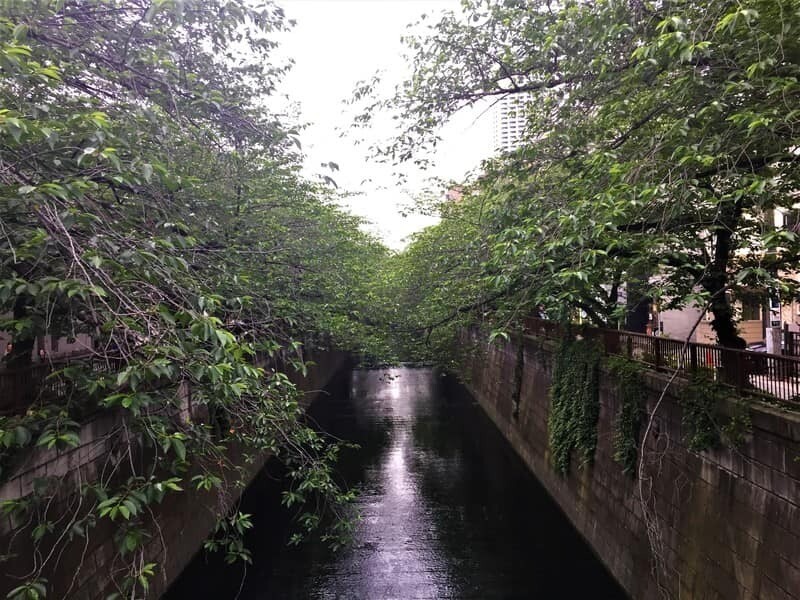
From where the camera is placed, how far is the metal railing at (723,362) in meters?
6.36

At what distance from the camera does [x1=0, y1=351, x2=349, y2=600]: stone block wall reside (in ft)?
20.1

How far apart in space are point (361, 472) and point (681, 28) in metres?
15.4

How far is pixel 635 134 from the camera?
8.02 meters

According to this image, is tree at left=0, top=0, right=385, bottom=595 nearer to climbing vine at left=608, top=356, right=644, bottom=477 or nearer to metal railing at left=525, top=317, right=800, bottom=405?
metal railing at left=525, top=317, right=800, bottom=405

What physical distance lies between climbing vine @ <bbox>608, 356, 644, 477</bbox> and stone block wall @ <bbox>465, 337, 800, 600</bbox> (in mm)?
206

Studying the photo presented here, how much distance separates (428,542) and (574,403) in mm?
4656

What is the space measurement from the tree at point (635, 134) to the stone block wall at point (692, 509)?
1.90 meters

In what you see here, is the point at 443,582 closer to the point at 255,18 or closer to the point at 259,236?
the point at 259,236

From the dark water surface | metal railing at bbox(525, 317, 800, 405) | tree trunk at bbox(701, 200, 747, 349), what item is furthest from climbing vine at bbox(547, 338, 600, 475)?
tree trunk at bbox(701, 200, 747, 349)

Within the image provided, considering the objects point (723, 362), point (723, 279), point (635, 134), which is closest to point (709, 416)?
point (723, 362)

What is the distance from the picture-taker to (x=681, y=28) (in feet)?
17.9

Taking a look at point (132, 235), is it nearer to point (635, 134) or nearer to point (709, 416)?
point (635, 134)

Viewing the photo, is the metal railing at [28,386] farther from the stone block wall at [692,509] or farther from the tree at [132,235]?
the stone block wall at [692,509]

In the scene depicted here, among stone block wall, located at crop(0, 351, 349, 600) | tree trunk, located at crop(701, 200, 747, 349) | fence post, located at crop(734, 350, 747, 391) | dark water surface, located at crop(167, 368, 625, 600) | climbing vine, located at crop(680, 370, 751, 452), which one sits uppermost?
tree trunk, located at crop(701, 200, 747, 349)
